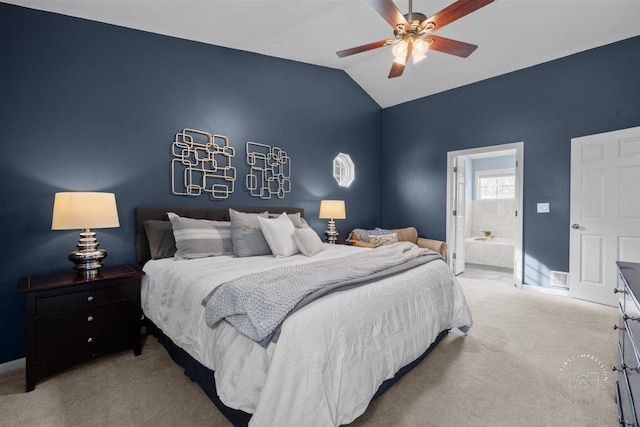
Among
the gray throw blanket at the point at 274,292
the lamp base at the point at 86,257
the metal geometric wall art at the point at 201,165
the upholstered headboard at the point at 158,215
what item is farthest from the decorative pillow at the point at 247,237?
the lamp base at the point at 86,257

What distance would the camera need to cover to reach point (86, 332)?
2.08 meters

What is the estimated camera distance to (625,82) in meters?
3.43

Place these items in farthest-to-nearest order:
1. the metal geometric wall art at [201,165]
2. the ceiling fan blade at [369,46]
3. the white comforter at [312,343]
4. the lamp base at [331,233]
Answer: the lamp base at [331,233]
the metal geometric wall art at [201,165]
the ceiling fan blade at [369,46]
the white comforter at [312,343]

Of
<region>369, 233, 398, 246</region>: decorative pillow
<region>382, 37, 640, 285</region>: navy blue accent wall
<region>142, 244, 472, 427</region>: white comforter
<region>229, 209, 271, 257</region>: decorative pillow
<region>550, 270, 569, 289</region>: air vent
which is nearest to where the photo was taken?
<region>142, 244, 472, 427</region>: white comforter

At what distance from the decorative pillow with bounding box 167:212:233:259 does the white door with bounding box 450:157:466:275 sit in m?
3.78

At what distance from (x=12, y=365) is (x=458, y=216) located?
18.4ft

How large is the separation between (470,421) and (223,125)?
11.2 feet

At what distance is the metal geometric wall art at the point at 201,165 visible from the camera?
3.06m

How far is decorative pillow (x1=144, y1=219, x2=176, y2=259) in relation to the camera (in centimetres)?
263

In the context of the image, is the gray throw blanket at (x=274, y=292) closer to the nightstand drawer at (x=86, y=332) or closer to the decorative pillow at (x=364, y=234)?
the nightstand drawer at (x=86, y=332)

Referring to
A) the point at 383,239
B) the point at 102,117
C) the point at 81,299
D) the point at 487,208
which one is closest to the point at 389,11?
the point at 102,117

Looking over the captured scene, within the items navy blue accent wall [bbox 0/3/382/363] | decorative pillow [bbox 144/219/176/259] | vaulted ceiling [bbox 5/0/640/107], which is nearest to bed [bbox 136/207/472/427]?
decorative pillow [bbox 144/219/176/259]

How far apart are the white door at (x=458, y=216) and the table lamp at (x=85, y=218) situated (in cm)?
470

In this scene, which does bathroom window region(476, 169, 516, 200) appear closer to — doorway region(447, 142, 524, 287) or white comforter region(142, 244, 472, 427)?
doorway region(447, 142, 524, 287)
